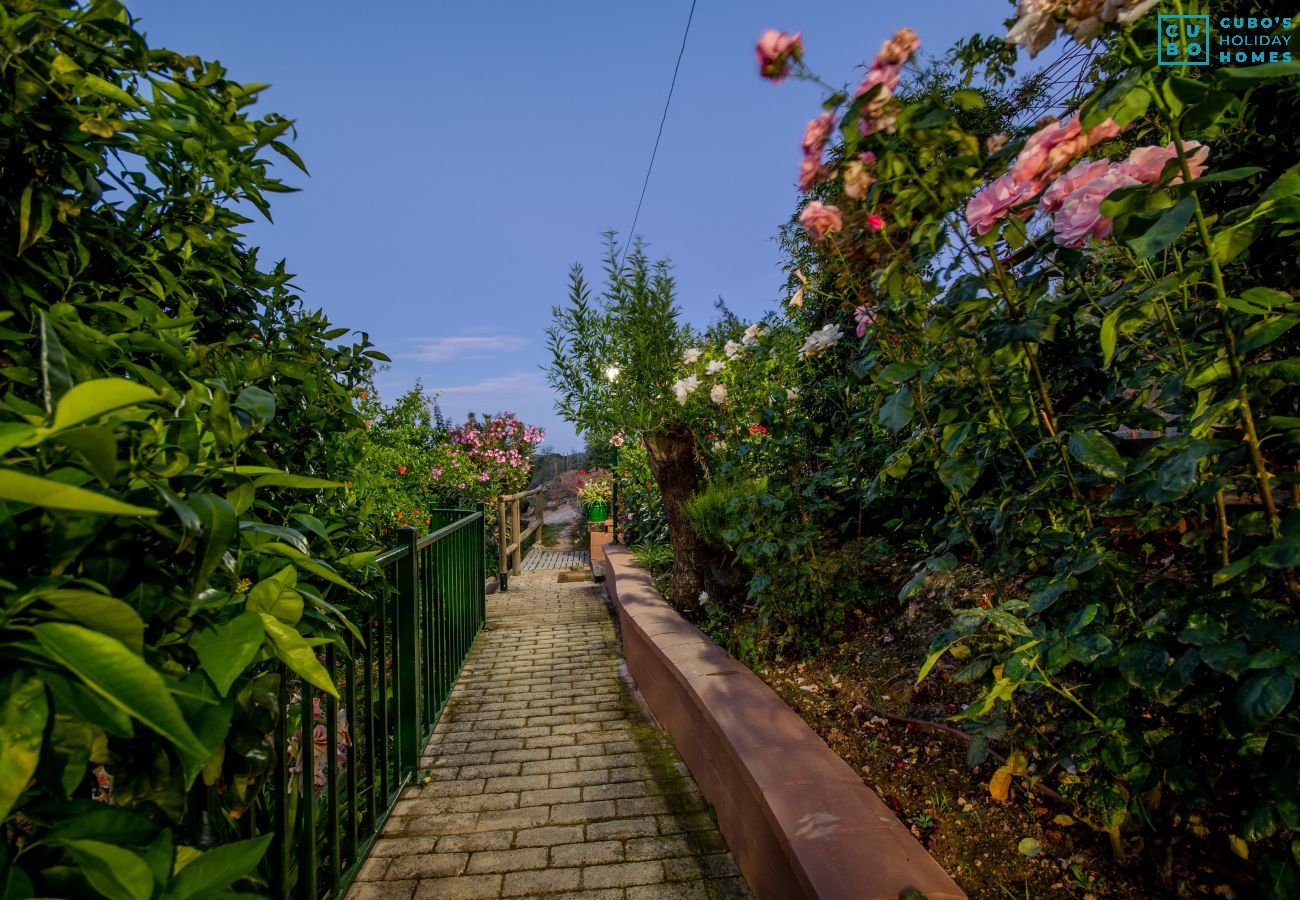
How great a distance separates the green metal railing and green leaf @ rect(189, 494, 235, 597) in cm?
36

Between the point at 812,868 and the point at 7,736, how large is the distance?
150 cm

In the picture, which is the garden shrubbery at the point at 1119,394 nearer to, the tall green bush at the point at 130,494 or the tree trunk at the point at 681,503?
the tall green bush at the point at 130,494

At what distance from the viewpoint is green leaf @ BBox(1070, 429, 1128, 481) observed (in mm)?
1087

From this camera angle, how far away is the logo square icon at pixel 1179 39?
1006mm

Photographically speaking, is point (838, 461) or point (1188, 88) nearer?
point (1188, 88)

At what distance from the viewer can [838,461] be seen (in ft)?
10.6

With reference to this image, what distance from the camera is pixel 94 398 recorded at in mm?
428

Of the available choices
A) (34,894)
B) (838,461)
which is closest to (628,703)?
(838,461)

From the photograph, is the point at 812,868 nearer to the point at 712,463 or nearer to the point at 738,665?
the point at 738,665

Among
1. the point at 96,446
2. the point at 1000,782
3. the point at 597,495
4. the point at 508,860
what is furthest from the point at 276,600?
the point at 597,495

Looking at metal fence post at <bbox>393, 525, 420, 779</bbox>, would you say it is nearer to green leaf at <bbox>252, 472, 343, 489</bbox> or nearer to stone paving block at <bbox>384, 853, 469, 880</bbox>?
stone paving block at <bbox>384, 853, 469, 880</bbox>

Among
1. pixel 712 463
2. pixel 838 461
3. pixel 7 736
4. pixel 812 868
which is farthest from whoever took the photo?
pixel 712 463

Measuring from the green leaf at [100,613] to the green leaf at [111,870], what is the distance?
0.18 meters

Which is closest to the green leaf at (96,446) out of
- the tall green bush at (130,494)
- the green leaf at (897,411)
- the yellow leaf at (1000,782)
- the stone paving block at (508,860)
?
the tall green bush at (130,494)
